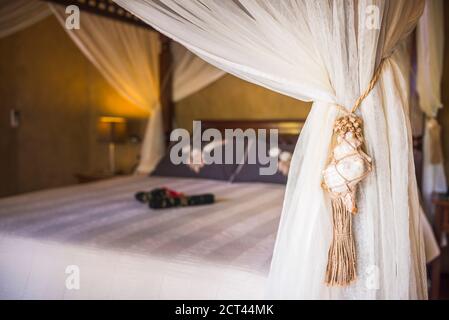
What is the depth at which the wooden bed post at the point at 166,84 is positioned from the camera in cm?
416

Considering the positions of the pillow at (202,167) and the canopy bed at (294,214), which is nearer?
the canopy bed at (294,214)

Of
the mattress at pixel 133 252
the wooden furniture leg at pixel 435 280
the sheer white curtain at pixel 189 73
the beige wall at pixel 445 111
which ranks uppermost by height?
the sheer white curtain at pixel 189 73

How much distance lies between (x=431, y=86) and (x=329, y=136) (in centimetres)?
189

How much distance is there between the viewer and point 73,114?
187 inches

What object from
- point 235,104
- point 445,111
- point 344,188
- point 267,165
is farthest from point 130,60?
point 344,188

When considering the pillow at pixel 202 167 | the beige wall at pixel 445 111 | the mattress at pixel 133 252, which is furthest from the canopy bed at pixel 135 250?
the beige wall at pixel 445 111

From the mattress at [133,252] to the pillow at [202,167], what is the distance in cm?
111

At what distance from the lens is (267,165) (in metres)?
3.48

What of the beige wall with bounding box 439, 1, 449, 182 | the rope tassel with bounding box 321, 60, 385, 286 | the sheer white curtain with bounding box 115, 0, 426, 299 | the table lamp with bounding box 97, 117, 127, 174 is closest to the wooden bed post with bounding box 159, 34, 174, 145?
the table lamp with bounding box 97, 117, 127, 174

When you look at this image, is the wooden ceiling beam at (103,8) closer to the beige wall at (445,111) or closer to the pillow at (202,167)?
the pillow at (202,167)

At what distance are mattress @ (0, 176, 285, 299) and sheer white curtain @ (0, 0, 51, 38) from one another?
4.00 feet
